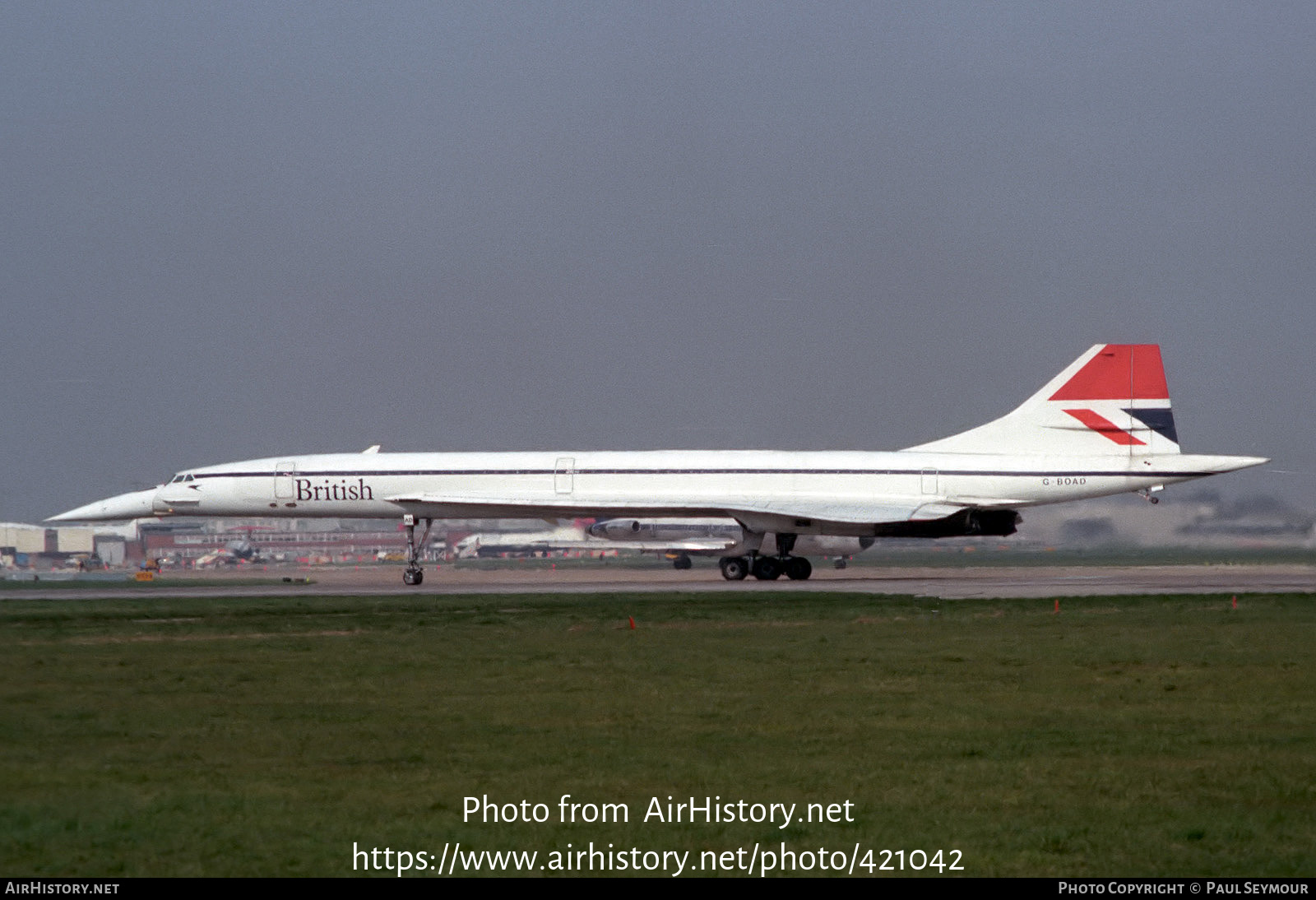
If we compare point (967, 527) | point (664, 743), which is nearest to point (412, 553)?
point (967, 527)

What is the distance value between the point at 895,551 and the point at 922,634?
53.0 metres

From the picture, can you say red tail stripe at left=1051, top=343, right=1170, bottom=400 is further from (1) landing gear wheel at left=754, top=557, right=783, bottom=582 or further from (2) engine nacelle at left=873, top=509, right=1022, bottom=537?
(1) landing gear wheel at left=754, top=557, right=783, bottom=582

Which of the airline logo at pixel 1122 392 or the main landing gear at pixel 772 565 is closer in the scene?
the airline logo at pixel 1122 392

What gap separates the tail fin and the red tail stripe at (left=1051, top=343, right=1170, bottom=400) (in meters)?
0.02

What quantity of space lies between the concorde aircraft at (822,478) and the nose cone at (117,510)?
9.89ft

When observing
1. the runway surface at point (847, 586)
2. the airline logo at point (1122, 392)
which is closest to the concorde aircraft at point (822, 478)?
the airline logo at point (1122, 392)

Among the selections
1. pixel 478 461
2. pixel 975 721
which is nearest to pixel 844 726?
pixel 975 721

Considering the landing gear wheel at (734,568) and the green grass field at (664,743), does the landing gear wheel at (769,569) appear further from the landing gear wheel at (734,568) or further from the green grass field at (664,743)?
the green grass field at (664,743)

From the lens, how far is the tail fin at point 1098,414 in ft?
117

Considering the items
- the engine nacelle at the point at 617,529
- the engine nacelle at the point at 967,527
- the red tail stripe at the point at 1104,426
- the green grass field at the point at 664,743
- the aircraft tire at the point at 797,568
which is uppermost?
the red tail stripe at the point at 1104,426

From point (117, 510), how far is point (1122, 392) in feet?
83.4

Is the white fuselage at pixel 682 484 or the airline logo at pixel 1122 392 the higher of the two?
the airline logo at pixel 1122 392
